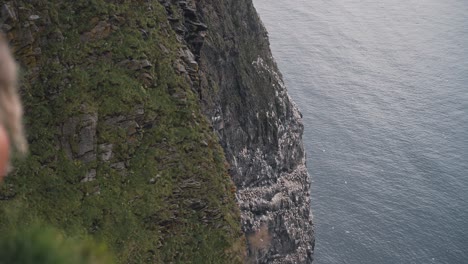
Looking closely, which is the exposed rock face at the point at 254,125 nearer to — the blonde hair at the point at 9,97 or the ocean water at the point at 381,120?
the ocean water at the point at 381,120

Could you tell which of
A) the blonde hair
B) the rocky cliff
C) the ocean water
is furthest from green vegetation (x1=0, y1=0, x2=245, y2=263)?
the ocean water

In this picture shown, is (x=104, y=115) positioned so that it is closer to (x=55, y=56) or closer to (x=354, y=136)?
(x=55, y=56)

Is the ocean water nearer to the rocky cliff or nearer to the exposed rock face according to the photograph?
the exposed rock face

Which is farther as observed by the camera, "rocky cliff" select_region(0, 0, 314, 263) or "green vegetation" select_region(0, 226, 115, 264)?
"rocky cliff" select_region(0, 0, 314, 263)

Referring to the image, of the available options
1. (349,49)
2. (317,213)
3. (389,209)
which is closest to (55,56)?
(317,213)

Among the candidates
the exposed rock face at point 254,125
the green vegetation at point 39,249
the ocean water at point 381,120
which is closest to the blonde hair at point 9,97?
the green vegetation at point 39,249

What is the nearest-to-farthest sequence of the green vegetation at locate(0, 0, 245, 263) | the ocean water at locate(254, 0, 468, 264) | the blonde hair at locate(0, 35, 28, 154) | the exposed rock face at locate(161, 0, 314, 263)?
1. the blonde hair at locate(0, 35, 28, 154)
2. the green vegetation at locate(0, 0, 245, 263)
3. the exposed rock face at locate(161, 0, 314, 263)
4. the ocean water at locate(254, 0, 468, 264)
